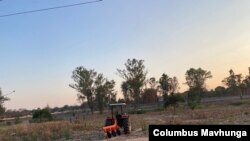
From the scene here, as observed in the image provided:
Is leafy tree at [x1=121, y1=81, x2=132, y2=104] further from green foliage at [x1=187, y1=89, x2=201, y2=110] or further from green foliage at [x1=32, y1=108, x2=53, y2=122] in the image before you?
green foliage at [x1=32, y1=108, x2=53, y2=122]

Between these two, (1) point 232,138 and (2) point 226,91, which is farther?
(2) point 226,91

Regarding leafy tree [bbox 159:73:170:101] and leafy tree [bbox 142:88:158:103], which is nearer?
leafy tree [bbox 159:73:170:101]

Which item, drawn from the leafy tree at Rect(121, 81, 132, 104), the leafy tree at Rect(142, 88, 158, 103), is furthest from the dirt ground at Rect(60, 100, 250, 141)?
the leafy tree at Rect(142, 88, 158, 103)

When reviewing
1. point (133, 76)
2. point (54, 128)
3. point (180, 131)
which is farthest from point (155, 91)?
point (180, 131)

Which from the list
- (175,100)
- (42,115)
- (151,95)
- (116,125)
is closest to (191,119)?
(116,125)

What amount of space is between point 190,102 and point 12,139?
33.6 meters

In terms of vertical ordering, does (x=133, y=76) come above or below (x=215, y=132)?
above

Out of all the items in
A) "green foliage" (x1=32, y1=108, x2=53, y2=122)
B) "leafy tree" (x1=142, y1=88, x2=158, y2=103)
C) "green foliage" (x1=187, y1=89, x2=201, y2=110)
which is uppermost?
"leafy tree" (x1=142, y1=88, x2=158, y2=103)

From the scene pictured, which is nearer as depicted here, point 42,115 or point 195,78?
point 42,115

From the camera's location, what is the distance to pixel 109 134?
22047 mm

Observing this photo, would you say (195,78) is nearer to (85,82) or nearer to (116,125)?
(85,82)

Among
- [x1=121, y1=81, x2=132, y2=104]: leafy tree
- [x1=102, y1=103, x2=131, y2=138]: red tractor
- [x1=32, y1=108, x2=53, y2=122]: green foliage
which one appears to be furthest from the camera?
[x1=121, y1=81, x2=132, y2=104]: leafy tree

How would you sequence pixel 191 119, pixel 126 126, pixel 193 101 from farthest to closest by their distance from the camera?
pixel 193 101
pixel 191 119
pixel 126 126

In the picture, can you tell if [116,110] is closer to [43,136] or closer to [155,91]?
[43,136]
